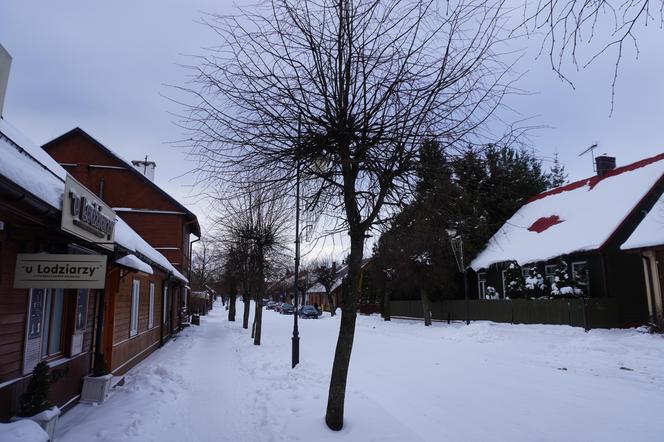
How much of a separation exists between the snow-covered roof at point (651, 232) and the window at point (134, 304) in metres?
16.5

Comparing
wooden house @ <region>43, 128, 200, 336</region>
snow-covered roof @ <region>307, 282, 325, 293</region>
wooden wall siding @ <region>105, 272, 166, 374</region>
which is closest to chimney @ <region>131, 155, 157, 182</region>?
wooden house @ <region>43, 128, 200, 336</region>

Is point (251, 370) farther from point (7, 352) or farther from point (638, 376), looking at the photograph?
point (638, 376)

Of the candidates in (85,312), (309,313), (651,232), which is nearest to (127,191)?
(85,312)

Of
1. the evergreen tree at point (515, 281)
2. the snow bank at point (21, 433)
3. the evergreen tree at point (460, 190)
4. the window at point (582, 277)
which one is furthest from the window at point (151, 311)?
the window at point (582, 277)

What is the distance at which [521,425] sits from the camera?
6.69 m

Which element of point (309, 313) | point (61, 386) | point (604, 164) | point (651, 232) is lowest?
point (309, 313)

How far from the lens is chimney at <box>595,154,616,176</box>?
24812 millimetres

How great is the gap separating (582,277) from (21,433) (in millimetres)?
20633

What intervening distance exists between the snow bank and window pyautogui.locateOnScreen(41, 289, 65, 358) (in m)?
2.65

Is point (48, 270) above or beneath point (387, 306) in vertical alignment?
above

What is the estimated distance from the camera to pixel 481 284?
28.1 meters

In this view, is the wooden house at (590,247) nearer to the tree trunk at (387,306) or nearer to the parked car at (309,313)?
the tree trunk at (387,306)

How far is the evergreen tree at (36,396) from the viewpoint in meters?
5.67

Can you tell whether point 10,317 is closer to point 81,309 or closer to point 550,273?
point 81,309
